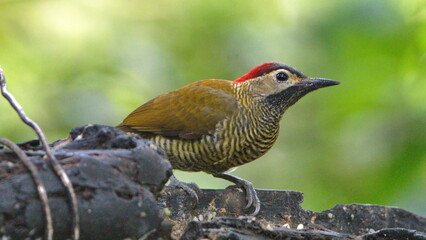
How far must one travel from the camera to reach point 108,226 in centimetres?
158

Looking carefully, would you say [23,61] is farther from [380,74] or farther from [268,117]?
[380,74]

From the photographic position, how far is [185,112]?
4.16m

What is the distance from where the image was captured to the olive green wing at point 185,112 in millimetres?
4047

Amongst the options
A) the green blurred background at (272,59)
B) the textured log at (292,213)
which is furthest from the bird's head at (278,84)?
the textured log at (292,213)

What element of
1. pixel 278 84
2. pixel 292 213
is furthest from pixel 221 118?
pixel 292 213

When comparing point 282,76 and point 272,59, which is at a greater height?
point 272,59

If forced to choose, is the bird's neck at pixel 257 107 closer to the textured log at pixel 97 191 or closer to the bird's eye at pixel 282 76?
the bird's eye at pixel 282 76

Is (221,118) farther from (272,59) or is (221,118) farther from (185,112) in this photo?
(272,59)

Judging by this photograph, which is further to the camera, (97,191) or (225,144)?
(225,144)

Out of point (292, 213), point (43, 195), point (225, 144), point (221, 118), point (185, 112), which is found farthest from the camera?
point (185, 112)

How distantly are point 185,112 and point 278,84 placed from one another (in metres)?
0.59

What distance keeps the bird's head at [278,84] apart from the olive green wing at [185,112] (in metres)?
0.16

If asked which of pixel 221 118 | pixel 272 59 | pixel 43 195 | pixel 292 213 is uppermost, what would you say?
pixel 272 59

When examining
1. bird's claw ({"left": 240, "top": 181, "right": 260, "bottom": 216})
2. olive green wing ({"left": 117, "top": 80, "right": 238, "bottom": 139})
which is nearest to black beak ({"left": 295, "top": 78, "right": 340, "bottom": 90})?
olive green wing ({"left": 117, "top": 80, "right": 238, "bottom": 139})
